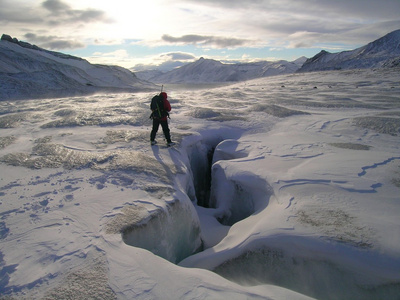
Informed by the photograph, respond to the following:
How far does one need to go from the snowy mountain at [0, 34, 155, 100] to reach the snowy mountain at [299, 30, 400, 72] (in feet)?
193

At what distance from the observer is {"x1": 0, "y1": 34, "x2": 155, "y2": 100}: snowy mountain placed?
84.0ft

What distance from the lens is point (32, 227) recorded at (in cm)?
364

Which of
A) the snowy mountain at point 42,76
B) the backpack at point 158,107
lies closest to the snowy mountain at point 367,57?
the snowy mountain at point 42,76

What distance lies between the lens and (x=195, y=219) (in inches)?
206

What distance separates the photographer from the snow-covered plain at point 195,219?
→ 2.96m

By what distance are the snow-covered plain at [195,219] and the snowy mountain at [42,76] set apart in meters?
21.5

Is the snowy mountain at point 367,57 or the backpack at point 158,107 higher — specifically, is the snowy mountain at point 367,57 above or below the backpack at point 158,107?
above

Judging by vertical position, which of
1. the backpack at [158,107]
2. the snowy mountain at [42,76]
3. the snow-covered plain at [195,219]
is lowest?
the snow-covered plain at [195,219]

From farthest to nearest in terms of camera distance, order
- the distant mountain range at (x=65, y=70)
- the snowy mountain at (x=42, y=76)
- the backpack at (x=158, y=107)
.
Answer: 1. the distant mountain range at (x=65, y=70)
2. the snowy mountain at (x=42, y=76)
3. the backpack at (x=158, y=107)

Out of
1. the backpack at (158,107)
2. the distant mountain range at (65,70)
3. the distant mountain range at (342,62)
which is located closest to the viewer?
the backpack at (158,107)

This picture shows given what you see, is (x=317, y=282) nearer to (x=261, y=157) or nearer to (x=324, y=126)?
(x=261, y=157)

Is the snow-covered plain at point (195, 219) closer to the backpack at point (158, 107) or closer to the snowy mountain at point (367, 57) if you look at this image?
the backpack at point (158, 107)

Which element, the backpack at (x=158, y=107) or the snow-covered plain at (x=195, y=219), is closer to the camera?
the snow-covered plain at (x=195, y=219)

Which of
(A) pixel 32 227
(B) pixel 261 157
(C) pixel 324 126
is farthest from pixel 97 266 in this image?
(C) pixel 324 126
